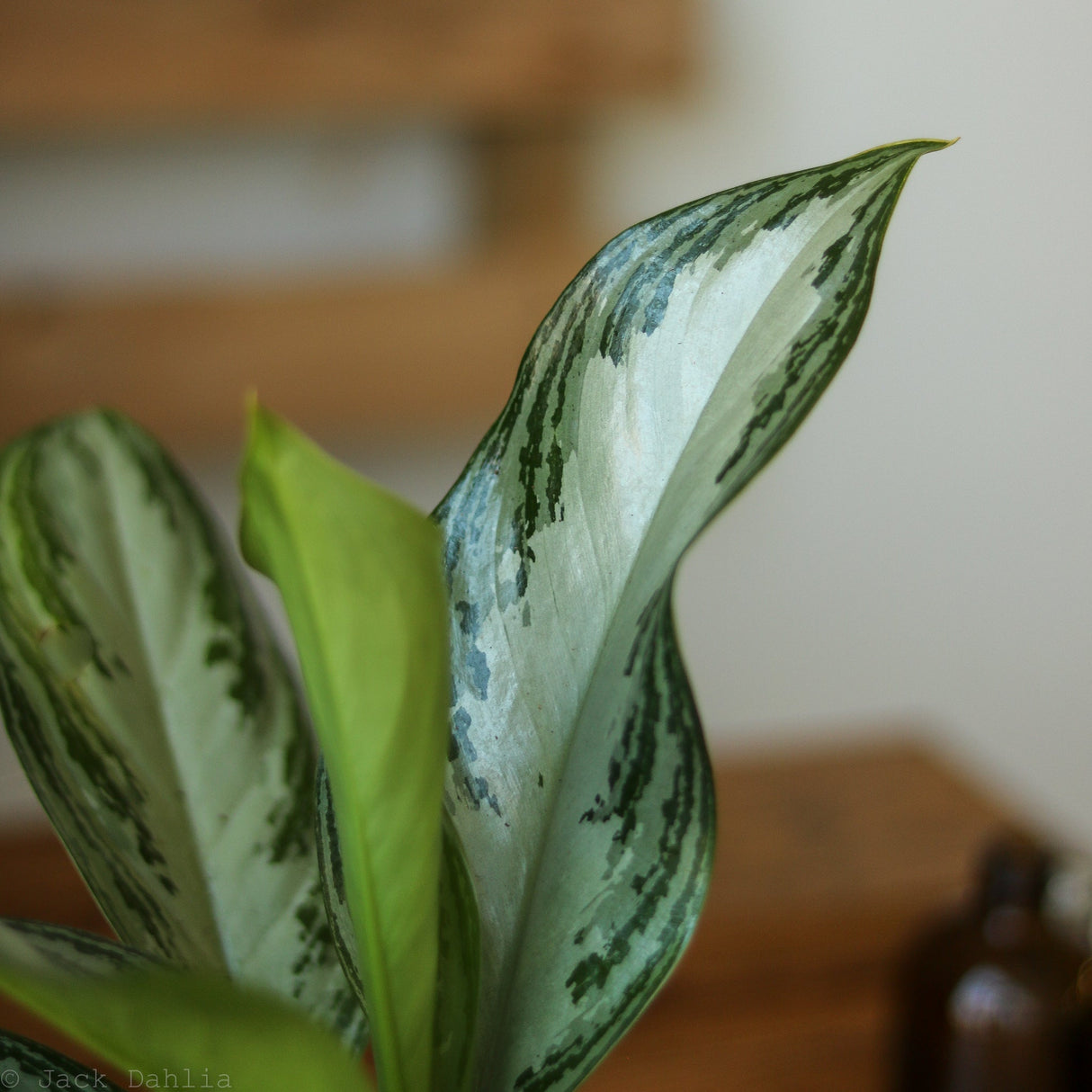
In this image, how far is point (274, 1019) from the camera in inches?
4.4

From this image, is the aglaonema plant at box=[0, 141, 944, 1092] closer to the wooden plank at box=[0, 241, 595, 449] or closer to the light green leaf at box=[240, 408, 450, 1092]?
the light green leaf at box=[240, 408, 450, 1092]

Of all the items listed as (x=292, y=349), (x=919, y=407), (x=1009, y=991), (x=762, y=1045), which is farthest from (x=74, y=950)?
(x=919, y=407)

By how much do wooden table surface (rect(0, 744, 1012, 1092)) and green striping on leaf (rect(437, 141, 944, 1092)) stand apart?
16.8 inches

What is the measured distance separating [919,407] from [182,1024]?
4.40 ft

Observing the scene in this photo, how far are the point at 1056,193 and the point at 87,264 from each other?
101 cm

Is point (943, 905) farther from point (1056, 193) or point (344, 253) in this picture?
point (1056, 193)

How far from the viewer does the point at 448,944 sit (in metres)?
0.18

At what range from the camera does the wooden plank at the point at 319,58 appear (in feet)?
3.21

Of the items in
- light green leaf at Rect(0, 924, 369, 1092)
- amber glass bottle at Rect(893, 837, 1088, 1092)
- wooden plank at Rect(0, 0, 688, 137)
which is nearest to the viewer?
light green leaf at Rect(0, 924, 369, 1092)

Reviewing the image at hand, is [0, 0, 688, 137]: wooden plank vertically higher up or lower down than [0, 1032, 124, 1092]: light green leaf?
higher up

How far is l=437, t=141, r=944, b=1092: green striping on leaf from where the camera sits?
0.16m

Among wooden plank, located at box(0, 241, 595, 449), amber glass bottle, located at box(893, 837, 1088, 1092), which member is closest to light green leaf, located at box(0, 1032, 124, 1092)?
amber glass bottle, located at box(893, 837, 1088, 1092)

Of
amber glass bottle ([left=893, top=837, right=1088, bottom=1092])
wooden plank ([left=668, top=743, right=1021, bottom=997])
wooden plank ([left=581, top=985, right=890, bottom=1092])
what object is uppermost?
amber glass bottle ([left=893, top=837, right=1088, bottom=1092])

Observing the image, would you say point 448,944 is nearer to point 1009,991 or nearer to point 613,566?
point 613,566
